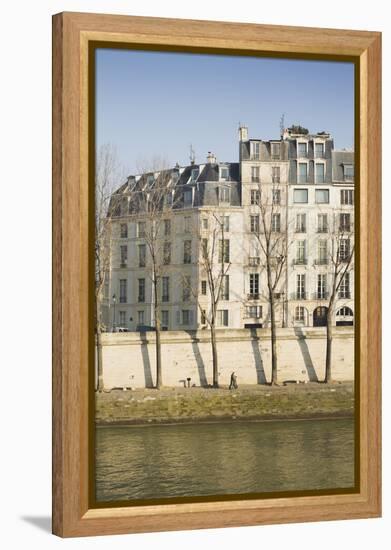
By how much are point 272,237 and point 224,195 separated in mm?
330

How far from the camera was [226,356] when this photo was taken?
7.43 meters

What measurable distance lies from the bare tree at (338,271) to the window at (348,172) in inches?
7.5

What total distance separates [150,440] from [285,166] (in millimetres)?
1601

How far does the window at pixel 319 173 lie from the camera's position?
24.5 ft

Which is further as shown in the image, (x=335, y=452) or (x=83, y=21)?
(x=335, y=452)

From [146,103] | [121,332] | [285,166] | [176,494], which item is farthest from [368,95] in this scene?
[176,494]

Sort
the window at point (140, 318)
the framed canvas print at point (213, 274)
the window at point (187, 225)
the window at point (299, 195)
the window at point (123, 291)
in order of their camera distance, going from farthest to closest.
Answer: the window at point (299, 195), the window at point (187, 225), the window at point (140, 318), the window at point (123, 291), the framed canvas print at point (213, 274)

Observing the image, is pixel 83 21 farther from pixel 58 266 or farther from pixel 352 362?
pixel 352 362

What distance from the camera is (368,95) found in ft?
24.9

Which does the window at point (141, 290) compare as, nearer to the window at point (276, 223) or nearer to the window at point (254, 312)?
the window at point (254, 312)

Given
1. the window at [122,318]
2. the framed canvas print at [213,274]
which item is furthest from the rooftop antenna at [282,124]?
the window at [122,318]

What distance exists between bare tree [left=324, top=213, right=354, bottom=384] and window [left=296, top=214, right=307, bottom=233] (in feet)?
0.52

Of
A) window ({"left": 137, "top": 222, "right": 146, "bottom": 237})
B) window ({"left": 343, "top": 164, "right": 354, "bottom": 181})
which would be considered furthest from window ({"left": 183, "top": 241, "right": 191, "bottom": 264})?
window ({"left": 343, "top": 164, "right": 354, "bottom": 181})

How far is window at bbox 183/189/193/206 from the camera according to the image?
731 cm
